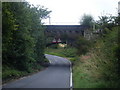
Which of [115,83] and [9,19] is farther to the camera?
[9,19]

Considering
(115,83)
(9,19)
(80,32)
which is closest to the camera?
(115,83)

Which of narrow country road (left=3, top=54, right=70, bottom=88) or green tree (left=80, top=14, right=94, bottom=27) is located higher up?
green tree (left=80, top=14, right=94, bottom=27)

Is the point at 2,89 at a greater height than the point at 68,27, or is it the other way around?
the point at 68,27

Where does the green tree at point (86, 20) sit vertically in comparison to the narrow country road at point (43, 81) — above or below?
above

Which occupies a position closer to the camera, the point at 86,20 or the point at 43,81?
the point at 43,81

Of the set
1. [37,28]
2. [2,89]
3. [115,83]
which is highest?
[37,28]

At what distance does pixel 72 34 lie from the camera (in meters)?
51.9

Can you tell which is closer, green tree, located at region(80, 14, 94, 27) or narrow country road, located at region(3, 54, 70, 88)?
narrow country road, located at region(3, 54, 70, 88)

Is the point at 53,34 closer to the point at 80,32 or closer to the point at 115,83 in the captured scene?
the point at 80,32

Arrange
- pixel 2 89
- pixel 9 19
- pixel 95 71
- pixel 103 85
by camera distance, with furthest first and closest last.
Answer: pixel 9 19 → pixel 2 89 → pixel 95 71 → pixel 103 85

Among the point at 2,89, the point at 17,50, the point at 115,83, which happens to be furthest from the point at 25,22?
the point at 115,83

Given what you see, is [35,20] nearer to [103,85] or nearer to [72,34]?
[72,34]

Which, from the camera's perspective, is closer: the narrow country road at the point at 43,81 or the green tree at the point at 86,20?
the narrow country road at the point at 43,81

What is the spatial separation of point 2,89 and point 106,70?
6686 millimetres
